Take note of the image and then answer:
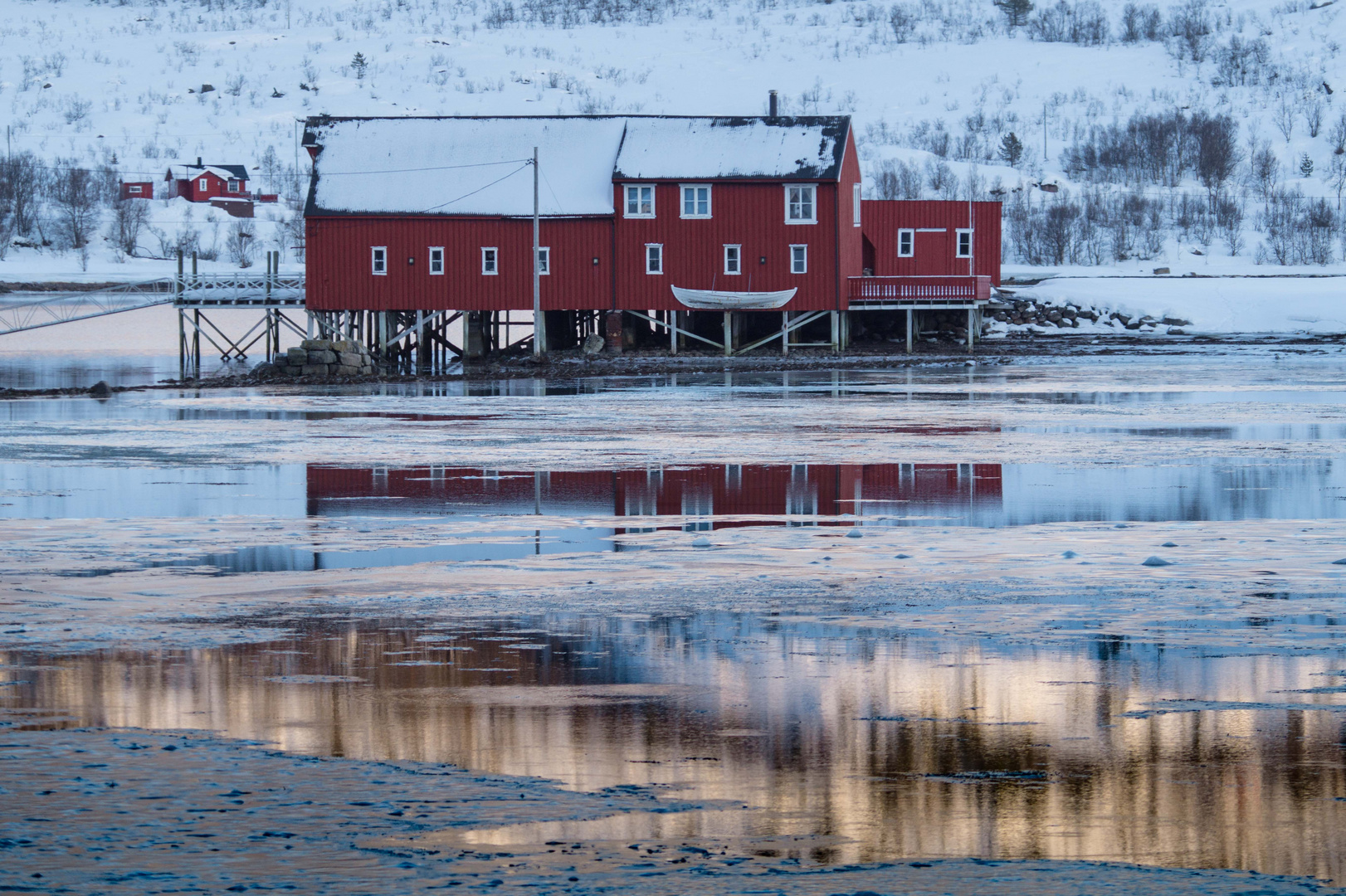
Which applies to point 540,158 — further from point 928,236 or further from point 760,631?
point 760,631

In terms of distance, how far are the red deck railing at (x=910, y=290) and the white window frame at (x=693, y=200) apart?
551 centimetres

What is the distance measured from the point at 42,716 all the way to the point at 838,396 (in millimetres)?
27410

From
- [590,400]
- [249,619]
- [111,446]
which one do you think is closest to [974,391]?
[590,400]

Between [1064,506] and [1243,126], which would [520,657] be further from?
[1243,126]

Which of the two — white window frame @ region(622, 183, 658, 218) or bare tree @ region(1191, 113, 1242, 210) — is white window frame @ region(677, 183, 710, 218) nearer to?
→ white window frame @ region(622, 183, 658, 218)

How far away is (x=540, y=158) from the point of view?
59.5 m

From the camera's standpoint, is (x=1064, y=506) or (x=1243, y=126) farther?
(x=1243, y=126)

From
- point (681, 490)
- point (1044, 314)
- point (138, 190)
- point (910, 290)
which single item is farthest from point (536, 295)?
point (138, 190)

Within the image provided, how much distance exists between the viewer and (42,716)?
8.17 meters

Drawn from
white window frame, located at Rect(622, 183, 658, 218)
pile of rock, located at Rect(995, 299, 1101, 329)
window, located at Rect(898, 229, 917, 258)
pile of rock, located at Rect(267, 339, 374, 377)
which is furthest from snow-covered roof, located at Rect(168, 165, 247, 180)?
pile of rock, located at Rect(267, 339, 374, 377)

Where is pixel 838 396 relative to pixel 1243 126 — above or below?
below

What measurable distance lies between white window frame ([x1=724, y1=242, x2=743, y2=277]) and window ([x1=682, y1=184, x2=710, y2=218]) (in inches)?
48.7

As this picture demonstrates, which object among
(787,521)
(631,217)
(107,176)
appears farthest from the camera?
(107,176)

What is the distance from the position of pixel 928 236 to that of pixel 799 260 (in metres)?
8.82
